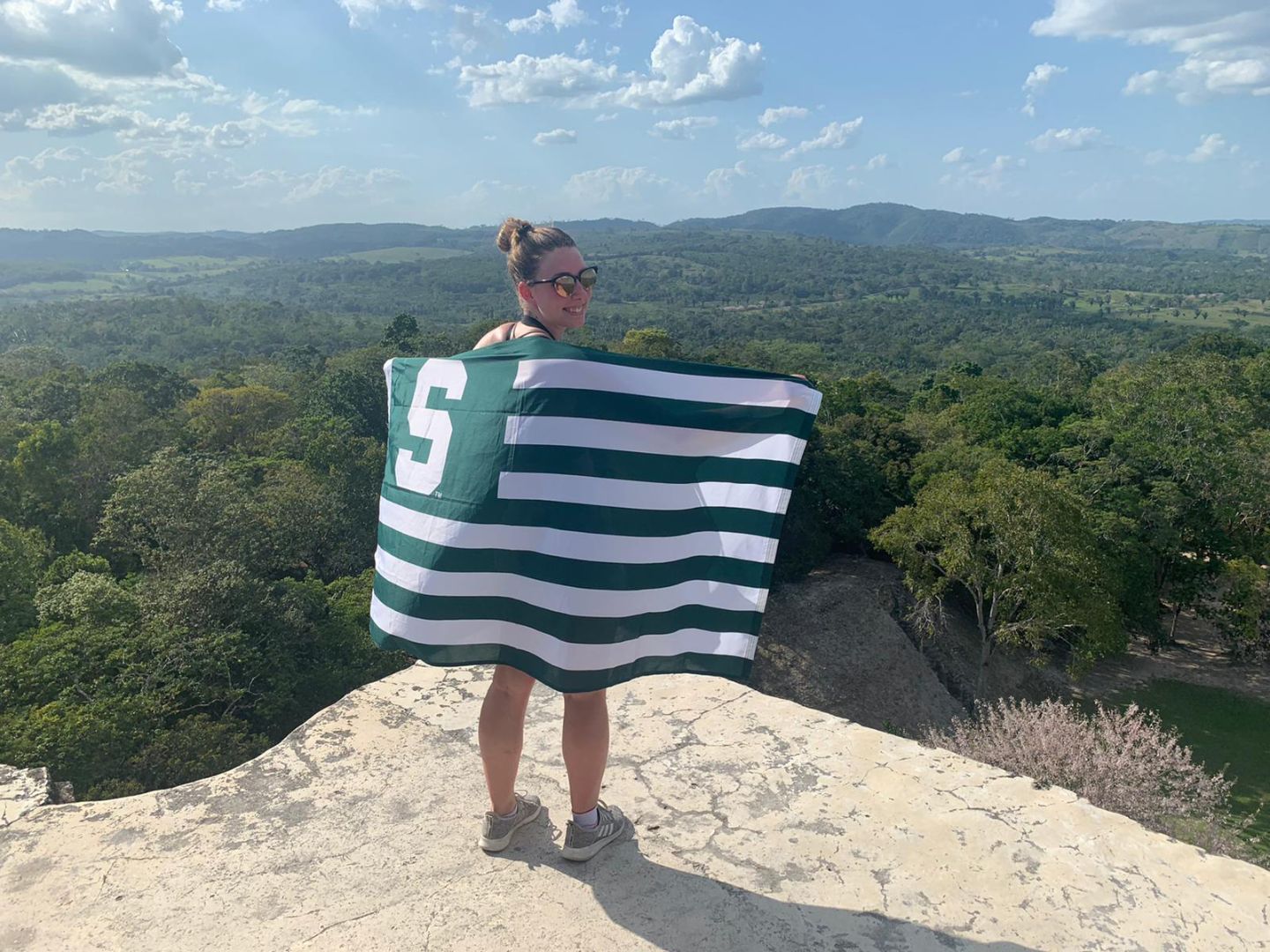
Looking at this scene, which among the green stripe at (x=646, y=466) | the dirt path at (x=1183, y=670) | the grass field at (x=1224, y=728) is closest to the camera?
the green stripe at (x=646, y=466)

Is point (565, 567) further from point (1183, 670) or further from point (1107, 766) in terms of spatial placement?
point (1183, 670)

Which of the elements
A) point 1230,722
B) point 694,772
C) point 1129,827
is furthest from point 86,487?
point 1230,722

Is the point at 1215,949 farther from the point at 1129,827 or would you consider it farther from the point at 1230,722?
the point at 1230,722

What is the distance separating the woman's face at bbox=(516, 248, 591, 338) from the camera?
122 inches

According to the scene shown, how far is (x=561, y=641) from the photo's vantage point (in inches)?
119

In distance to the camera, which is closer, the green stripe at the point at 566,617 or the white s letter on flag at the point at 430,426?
the green stripe at the point at 566,617

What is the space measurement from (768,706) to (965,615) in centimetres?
1799

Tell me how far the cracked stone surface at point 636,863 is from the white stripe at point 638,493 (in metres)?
1.75

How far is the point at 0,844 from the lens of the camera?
3.67 m

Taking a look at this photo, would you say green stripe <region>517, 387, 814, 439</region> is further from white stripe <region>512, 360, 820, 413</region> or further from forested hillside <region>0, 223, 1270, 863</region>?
forested hillside <region>0, 223, 1270, 863</region>

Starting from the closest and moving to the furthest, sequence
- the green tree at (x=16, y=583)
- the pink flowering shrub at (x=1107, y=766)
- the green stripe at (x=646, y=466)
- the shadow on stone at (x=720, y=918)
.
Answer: the green stripe at (x=646, y=466) → the shadow on stone at (x=720, y=918) → the pink flowering shrub at (x=1107, y=766) → the green tree at (x=16, y=583)

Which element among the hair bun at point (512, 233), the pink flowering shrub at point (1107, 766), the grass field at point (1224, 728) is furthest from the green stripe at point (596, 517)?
the grass field at point (1224, 728)

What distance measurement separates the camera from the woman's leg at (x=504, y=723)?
325 centimetres

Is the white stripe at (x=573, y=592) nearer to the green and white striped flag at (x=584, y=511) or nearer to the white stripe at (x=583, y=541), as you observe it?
the green and white striped flag at (x=584, y=511)
